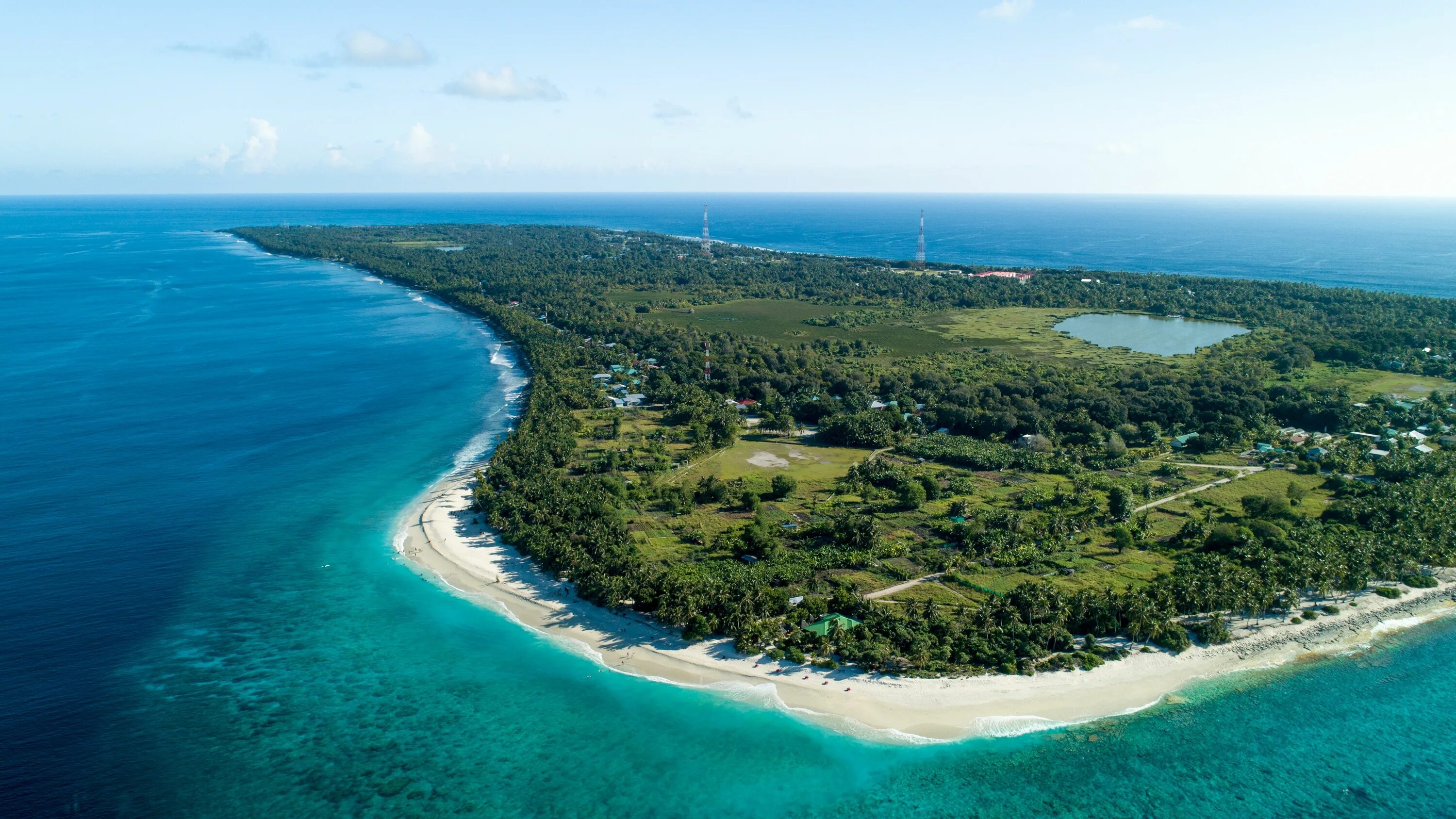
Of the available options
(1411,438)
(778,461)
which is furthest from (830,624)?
(1411,438)

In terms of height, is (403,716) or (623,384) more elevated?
(623,384)

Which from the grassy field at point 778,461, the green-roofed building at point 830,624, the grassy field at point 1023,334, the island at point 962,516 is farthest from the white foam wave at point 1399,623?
the grassy field at point 1023,334

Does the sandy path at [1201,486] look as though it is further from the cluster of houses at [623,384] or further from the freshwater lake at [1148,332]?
the cluster of houses at [623,384]

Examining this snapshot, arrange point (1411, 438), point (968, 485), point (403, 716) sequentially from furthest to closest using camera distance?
point (1411, 438) < point (968, 485) < point (403, 716)

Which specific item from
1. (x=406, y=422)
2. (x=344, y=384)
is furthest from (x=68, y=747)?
(x=344, y=384)

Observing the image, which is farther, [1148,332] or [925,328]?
[925,328]

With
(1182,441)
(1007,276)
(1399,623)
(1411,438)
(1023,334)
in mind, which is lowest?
(1399,623)

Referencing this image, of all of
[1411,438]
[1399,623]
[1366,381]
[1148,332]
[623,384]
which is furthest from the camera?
[1148,332]

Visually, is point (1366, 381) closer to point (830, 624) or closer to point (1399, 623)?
point (1399, 623)
